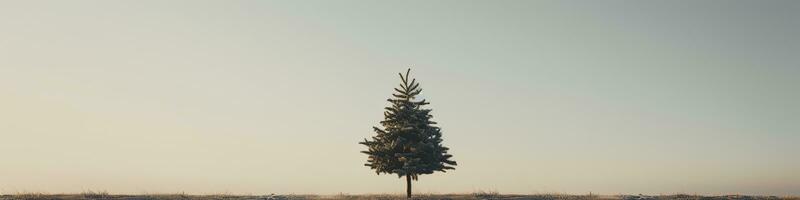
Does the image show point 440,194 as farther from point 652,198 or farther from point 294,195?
point 652,198

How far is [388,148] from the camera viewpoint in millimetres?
42531

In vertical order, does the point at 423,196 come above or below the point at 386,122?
below

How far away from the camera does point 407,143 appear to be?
42562 mm

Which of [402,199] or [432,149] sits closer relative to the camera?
[402,199]

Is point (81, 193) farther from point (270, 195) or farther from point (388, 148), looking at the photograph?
point (388, 148)

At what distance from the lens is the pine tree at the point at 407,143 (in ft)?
138

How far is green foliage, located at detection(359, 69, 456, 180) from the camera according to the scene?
138 feet

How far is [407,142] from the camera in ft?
140

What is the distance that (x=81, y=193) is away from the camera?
40.1 meters

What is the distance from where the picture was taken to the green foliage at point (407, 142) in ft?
138

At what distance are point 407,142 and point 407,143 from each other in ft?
0.28

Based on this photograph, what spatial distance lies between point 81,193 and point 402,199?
1824 centimetres

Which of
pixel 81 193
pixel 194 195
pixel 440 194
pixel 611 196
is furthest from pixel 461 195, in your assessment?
pixel 81 193

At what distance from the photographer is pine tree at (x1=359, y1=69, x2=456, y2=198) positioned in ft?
138
